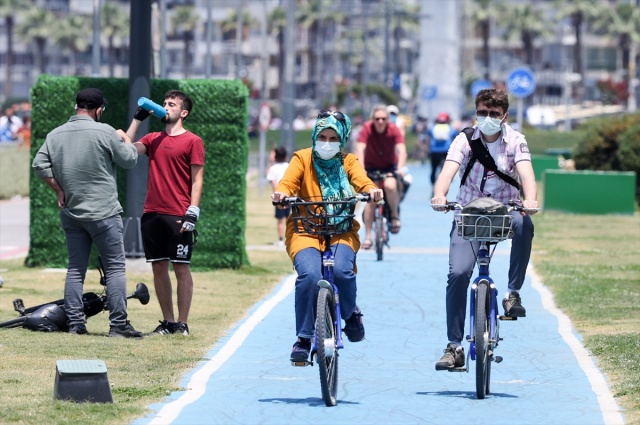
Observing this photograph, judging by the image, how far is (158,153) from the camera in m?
12.2

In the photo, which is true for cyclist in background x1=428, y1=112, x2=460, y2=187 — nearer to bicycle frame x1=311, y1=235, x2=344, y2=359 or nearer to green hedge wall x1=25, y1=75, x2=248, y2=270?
green hedge wall x1=25, y1=75, x2=248, y2=270

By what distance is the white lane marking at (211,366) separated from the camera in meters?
8.86

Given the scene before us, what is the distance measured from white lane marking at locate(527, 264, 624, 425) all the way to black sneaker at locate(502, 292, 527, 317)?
660 mm

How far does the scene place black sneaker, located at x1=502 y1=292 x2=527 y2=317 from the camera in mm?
10062

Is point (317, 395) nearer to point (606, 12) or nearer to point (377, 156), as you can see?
point (377, 156)

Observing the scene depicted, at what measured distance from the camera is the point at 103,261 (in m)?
12.2

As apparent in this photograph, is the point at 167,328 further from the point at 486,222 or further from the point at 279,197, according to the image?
the point at 486,222

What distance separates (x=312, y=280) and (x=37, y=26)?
12930 centimetres

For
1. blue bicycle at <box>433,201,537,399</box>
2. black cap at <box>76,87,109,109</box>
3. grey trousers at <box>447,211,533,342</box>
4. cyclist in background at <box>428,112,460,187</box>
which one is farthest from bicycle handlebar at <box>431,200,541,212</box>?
cyclist in background at <box>428,112,460,187</box>

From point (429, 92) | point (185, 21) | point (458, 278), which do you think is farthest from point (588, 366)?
point (185, 21)

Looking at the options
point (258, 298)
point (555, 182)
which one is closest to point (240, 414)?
point (258, 298)

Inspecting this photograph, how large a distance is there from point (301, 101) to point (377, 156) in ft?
431

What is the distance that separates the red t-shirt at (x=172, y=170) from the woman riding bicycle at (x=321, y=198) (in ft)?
8.84

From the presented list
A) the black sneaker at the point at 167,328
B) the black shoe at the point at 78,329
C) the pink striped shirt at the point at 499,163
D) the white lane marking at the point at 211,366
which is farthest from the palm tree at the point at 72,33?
the pink striped shirt at the point at 499,163
